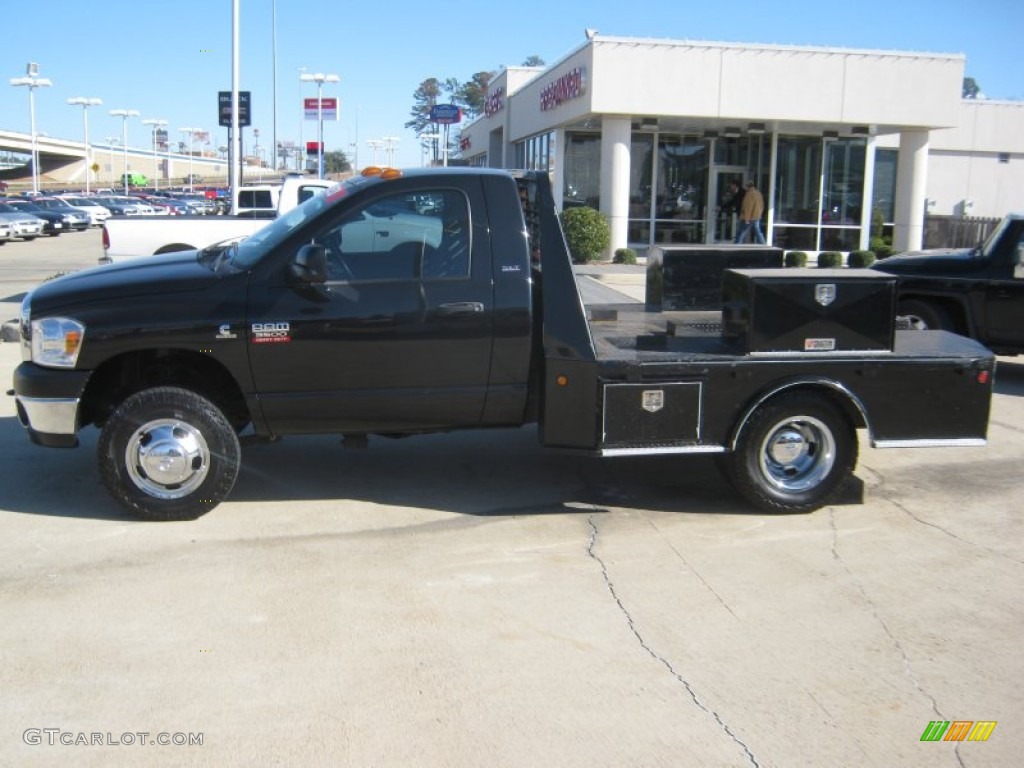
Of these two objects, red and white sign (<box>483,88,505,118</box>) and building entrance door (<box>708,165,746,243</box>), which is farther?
red and white sign (<box>483,88,505,118</box>)

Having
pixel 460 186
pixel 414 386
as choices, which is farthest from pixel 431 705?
pixel 460 186

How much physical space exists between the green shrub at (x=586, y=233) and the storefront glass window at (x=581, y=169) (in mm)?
3423

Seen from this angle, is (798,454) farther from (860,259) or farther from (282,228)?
(860,259)

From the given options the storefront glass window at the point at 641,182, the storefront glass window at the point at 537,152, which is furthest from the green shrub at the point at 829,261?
the storefront glass window at the point at 537,152

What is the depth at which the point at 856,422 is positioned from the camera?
6.37 meters

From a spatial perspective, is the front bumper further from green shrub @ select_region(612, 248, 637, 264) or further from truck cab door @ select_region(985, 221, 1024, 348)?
green shrub @ select_region(612, 248, 637, 264)

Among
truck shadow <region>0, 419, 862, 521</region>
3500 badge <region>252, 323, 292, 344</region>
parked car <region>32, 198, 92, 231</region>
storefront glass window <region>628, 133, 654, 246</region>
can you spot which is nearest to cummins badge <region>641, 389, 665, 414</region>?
truck shadow <region>0, 419, 862, 521</region>

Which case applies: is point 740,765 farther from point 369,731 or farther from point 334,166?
point 334,166

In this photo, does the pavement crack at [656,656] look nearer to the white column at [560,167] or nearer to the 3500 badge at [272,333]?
the 3500 badge at [272,333]

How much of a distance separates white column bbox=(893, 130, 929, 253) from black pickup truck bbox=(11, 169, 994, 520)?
77.4 feet

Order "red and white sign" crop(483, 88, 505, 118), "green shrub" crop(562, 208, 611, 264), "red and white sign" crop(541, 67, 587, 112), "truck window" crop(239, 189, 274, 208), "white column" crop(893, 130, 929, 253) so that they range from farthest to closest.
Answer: "red and white sign" crop(483, 88, 505, 118) < "white column" crop(893, 130, 929, 253) < "truck window" crop(239, 189, 274, 208) < "red and white sign" crop(541, 67, 587, 112) < "green shrub" crop(562, 208, 611, 264)

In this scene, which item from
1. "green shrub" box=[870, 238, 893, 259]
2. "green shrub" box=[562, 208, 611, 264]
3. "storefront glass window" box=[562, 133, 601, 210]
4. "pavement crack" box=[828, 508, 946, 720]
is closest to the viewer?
"pavement crack" box=[828, 508, 946, 720]

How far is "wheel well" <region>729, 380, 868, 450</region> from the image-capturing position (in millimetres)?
6133

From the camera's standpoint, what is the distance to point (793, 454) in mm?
6383
